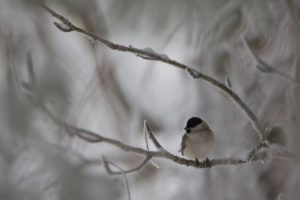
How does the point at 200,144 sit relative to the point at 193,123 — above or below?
below

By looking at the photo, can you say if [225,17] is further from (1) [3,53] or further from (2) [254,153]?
(1) [3,53]

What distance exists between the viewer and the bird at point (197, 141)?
3.42 metres


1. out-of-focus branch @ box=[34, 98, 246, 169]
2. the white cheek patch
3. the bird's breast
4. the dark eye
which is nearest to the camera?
out-of-focus branch @ box=[34, 98, 246, 169]

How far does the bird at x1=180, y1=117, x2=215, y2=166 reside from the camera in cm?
342

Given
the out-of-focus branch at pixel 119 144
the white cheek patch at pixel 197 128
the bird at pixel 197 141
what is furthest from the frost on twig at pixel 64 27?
the white cheek patch at pixel 197 128

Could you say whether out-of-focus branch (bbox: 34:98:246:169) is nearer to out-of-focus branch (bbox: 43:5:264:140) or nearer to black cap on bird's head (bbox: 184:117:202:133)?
out-of-focus branch (bbox: 43:5:264:140)

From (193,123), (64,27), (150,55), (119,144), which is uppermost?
(193,123)

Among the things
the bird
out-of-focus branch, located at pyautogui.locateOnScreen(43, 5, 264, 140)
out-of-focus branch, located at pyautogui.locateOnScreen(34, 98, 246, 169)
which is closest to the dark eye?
the bird

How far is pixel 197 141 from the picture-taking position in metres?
3.46

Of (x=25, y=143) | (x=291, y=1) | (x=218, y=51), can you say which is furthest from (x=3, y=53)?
(x=291, y=1)

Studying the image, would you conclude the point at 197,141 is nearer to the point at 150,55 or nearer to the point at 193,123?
the point at 193,123

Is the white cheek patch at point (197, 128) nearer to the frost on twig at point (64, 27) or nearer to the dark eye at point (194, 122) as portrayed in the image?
the dark eye at point (194, 122)

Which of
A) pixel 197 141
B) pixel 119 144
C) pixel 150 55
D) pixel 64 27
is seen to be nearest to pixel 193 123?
pixel 197 141

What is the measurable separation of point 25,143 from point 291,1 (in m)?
1.80
